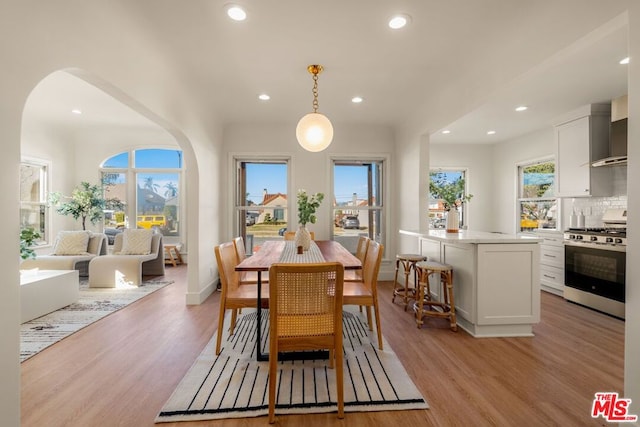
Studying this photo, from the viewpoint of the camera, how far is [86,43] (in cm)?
192

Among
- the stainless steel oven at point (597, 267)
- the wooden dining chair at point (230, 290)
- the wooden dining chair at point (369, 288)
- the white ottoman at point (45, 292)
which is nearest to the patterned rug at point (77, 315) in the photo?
the white ottoman at point (45, 292)

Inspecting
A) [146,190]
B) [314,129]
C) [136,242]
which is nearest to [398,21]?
[314,129]

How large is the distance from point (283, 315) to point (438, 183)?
5461 millimetres

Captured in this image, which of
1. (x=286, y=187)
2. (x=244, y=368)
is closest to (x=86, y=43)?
(x=244, y=368)

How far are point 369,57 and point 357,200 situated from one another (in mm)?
2930

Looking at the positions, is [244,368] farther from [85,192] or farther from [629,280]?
[85,192]

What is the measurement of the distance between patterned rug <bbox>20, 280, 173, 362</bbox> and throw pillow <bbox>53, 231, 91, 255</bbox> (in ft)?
2.05

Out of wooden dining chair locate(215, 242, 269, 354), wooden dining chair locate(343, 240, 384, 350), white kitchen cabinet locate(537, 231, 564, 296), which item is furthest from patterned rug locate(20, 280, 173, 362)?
white kitchen cabinet locate(537, 231, 564, 296)

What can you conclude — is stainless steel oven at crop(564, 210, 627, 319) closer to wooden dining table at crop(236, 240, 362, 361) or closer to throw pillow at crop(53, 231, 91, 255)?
wooden dining table at crop(236, 240, 362, 361)

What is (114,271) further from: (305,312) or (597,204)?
(597,204)

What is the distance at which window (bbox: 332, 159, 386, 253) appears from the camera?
5512mm

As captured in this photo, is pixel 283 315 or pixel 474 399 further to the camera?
pixel 474 399

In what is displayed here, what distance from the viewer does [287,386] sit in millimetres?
2072

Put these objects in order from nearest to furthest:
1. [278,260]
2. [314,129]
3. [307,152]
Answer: [278,260]
[314,129]
[307,152]
